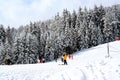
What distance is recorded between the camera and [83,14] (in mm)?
109250

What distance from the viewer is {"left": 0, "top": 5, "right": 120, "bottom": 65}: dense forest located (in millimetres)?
77875

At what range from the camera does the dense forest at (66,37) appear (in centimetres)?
7788

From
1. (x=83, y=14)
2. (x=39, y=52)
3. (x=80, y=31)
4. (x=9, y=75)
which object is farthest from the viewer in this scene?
(x=83, y=14)

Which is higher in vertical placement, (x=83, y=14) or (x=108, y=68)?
(x=83, y=14)

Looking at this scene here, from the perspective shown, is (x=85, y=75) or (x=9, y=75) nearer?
(x=85, y=75)

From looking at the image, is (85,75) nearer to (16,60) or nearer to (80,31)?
(16,60)

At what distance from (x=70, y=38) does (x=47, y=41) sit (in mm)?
7483

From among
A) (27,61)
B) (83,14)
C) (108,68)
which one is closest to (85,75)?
(108,68)

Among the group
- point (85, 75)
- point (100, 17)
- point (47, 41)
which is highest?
point (100, 17)

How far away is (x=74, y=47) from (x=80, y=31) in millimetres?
Answer: 6554

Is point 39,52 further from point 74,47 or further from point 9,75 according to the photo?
point 9,75

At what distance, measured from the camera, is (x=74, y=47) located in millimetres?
91188

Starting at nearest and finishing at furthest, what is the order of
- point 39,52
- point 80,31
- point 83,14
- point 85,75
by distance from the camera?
point 85,75 → point 39,52 → point 80,31 → point 83,14

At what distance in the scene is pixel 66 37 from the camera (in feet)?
300
